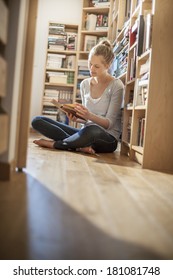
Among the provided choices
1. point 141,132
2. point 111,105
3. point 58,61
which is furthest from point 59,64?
point 141,132

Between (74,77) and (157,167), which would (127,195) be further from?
(74,77)

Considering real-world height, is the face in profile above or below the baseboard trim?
above

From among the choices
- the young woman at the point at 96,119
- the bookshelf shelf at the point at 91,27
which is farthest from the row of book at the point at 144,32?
the bookshelf shelf at the point at 91,27

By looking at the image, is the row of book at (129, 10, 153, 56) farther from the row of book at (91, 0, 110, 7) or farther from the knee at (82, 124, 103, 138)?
the row of book at (91, 0, 110, 7)

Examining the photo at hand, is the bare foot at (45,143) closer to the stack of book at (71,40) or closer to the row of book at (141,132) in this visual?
the row of book at (141,132)

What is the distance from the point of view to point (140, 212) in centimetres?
88

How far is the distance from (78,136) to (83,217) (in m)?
1.47

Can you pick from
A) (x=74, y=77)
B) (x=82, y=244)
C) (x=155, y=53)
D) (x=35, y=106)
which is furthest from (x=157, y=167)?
(x=35, y=106)

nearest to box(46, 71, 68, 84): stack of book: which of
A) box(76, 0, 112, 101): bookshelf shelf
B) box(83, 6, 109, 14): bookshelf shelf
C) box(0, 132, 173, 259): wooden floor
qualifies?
box(76, 0, 112, 101): bookshelf shelf

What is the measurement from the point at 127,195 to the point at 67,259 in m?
0.54

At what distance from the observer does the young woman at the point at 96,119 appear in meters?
2.26

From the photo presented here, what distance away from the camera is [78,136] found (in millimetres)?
2234

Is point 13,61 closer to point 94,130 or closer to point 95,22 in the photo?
point 94,130

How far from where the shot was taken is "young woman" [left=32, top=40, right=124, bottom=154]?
226cm
